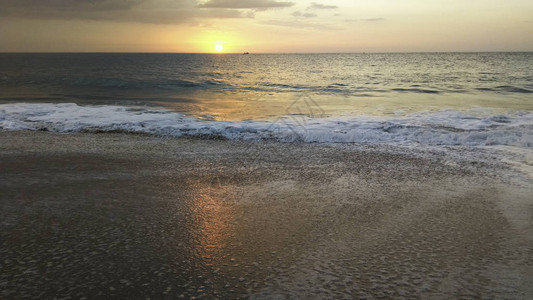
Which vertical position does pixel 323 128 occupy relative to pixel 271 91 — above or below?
below

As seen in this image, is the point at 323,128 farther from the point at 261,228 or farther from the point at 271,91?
the point at 271,91

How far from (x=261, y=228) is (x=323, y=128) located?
20.5 feet

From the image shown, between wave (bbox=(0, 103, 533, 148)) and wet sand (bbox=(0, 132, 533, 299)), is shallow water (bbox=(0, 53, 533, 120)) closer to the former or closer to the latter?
wave (bbox=(0, 103, 533, 148))

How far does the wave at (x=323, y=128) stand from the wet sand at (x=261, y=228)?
6.27ft

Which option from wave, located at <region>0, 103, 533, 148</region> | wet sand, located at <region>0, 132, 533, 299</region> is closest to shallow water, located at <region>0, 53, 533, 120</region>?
wave, located at <region>0, 103, 533, 148</region>

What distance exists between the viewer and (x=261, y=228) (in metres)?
3.84

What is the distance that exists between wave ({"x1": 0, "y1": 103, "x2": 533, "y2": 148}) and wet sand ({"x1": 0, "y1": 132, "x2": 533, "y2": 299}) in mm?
1911

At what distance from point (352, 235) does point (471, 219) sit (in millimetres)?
1419

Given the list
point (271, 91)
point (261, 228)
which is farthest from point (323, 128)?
point (271, 91)

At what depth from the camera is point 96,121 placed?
10828 mm

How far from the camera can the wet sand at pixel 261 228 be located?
2.81 metres

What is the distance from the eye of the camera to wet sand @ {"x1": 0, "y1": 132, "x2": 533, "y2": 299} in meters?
2.81

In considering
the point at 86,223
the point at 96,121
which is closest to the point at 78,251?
the point at 86,223

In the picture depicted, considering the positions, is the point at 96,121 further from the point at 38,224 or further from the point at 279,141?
the point at 38,224
